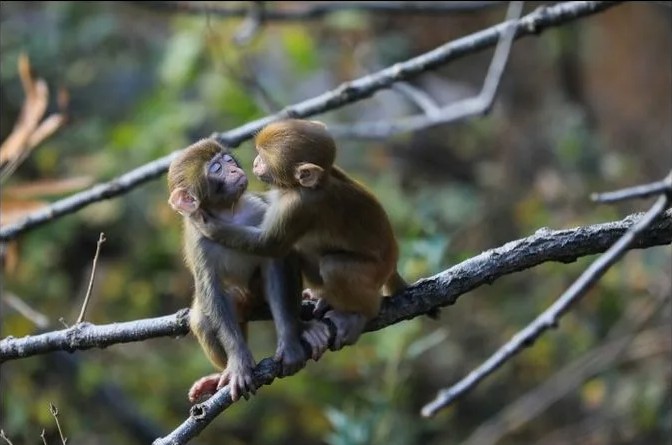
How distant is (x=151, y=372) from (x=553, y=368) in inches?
117

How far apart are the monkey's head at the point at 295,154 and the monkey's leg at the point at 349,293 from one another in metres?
0.27

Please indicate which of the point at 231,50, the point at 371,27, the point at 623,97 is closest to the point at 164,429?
the point at 231,50

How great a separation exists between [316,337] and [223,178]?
1.78 ft

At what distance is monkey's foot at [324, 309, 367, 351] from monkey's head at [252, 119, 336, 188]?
1.32 ft

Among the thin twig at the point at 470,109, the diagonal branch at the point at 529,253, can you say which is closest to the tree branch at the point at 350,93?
the thin twig at the point at 470,109

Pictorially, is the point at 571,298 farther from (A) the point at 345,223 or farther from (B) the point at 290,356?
(A) the point at 345,223

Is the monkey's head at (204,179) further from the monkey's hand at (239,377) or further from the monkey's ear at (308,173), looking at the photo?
the monkey's hand at (239,377)

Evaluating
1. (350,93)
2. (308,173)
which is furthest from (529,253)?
(350,93)

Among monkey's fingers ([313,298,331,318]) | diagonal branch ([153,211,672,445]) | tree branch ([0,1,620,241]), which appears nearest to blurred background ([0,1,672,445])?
tree branch ([0,1,620,241])

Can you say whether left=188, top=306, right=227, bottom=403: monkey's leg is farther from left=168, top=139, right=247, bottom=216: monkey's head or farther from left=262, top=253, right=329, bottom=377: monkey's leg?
left=168, top=139, right=247, bottom=216: monkey's head

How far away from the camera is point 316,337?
319 centimetres

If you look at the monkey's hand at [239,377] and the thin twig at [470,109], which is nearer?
the monkey's hand at [239,377]

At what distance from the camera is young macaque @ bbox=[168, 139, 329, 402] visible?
3158mm

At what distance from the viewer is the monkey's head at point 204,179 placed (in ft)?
10.4
